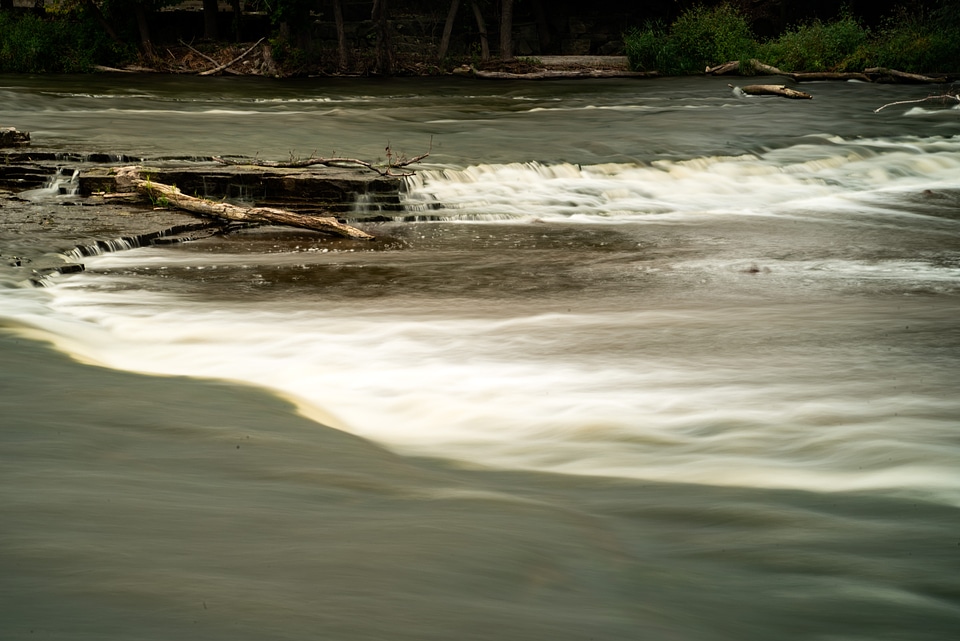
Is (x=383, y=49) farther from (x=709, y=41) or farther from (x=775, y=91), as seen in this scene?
(x=775, y=91)

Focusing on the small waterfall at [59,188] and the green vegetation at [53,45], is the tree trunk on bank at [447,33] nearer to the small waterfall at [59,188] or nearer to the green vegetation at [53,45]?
the green vegetation at [53,45]

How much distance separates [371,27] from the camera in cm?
3806

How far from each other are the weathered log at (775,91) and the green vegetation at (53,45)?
69.0 ft

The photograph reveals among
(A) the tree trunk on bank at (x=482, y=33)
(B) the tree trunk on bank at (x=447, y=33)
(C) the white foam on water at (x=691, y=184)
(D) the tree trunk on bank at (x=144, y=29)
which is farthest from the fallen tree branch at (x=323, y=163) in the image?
(D) the tree trunk on bank at (x=144, y=29)

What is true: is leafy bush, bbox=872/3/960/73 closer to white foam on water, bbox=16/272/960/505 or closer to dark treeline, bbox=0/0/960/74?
dark treeline, bbox=0/0/960/74

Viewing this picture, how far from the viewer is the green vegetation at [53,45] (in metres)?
33.9

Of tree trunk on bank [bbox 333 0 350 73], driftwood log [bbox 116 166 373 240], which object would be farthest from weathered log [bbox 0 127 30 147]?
tree trunk on bank [bbox 333 0 350 73]

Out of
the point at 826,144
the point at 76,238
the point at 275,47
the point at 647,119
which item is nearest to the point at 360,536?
the point at 76,238

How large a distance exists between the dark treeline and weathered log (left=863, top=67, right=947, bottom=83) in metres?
2.73

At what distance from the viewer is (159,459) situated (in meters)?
3.66

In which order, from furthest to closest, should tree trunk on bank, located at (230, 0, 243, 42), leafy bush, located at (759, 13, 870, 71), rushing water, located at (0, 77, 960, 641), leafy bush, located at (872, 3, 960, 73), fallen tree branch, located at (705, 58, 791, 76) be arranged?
tree trunk on bank, located at (230, 0, 243, 42) < leafy bush, located at (759, 13, 870, 71) < fallen tree branch, located at (705, 58, 791, 76) < leafy bush, located at (872, 3, 960, 73) < rushing water, located at (0, 77, 960, 641)

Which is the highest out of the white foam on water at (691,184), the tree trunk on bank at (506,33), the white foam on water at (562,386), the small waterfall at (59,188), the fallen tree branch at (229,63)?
the tree trunk on bank at (506,33)

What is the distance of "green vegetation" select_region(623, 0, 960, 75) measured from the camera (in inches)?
1131

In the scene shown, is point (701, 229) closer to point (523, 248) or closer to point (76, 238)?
point (523, 248)
